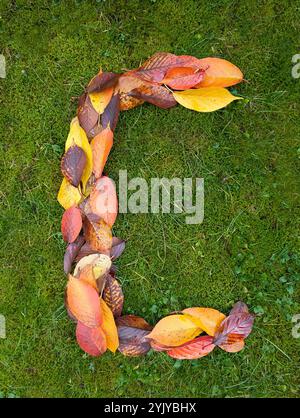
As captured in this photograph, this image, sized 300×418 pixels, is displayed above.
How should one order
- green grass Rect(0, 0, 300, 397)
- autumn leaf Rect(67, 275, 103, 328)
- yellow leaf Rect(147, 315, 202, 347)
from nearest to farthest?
1. autumn leaf Rect(67, 275, 103, 328)
2. yellow leaf Rect(147, 315, 202, 347)
3. green grass Rect(0, 0, 300, 397)

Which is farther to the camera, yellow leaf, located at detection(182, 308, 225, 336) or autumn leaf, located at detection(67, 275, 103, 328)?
yellow leaf, located at detection(182, 308, 225, 336)

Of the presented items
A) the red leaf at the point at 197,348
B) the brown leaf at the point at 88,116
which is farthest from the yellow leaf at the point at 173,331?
the brown leaf at the point at 88,116

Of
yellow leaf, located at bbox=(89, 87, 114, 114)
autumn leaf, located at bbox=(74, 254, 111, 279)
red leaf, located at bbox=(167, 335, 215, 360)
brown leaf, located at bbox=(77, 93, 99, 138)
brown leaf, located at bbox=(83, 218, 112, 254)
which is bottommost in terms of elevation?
red leaf, located at bbox=(167, 335, 215, 360)

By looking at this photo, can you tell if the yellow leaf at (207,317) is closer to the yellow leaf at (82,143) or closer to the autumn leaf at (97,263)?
the autumn leaf at (97,263)

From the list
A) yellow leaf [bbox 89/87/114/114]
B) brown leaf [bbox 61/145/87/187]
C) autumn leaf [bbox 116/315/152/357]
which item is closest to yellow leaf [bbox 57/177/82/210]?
brown leaf [bbox 61/145/87/187]

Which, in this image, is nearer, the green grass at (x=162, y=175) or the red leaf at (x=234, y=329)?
the red leaf at (x=234, y=329)

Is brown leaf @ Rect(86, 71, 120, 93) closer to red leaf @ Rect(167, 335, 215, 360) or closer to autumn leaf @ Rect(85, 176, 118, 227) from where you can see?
autumn leaf @ Rect(85, 176, 118, 227)
